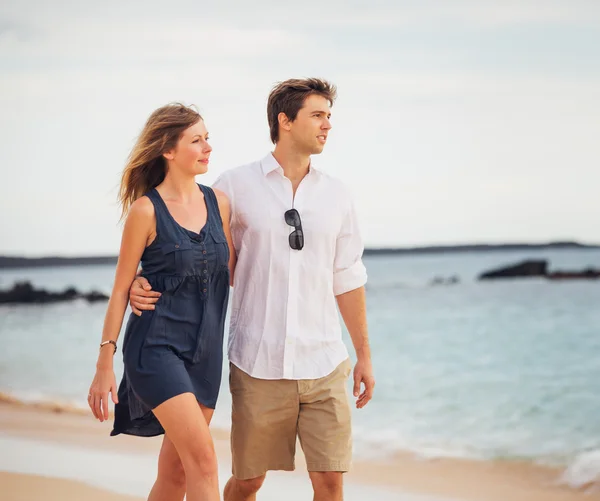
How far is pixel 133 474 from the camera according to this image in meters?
6.03

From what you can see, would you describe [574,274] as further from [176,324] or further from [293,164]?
[176,324]

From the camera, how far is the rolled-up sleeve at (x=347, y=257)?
351 centimetres

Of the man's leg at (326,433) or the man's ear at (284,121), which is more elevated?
the man's ear at (284,121)

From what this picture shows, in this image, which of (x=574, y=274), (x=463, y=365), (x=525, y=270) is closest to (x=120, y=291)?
(x=463, y=365)

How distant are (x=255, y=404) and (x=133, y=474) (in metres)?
2.94

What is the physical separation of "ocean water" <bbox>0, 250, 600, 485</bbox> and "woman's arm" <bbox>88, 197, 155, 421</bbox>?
16.3 ft

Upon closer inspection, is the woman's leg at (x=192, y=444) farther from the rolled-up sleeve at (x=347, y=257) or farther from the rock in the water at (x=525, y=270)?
the rock in the water at (x=525, y=270)

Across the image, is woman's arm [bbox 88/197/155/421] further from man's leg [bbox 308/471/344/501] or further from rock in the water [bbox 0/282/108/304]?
rock in the water [bbox 0/282/108/304]

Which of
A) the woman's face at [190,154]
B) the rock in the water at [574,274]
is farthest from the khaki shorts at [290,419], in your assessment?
the rock in the water at [574,274]

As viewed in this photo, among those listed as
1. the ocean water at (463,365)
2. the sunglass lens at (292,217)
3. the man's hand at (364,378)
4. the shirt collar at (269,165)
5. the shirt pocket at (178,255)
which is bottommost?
the ocean water at (463,365)

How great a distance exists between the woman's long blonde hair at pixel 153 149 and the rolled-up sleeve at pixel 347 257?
692 millimetres

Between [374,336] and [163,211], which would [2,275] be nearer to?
[374,336]

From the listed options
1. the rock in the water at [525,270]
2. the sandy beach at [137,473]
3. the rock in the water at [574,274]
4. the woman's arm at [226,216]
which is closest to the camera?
the woman's arm at [226,216]

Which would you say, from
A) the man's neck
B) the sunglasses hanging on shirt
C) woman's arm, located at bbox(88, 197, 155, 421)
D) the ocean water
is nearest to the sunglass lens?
the sunglasses hanging on shirt
